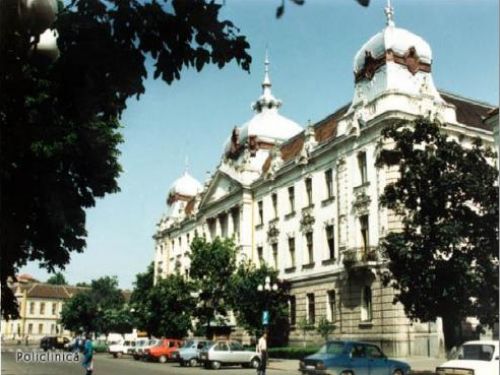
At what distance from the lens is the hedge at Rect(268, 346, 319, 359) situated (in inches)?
1383

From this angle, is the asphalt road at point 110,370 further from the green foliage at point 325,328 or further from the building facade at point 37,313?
the building facade at point 37,313

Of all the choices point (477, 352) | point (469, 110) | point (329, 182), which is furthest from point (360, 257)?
point (477, 352)

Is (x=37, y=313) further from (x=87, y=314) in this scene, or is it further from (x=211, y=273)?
(x=211, y=273)

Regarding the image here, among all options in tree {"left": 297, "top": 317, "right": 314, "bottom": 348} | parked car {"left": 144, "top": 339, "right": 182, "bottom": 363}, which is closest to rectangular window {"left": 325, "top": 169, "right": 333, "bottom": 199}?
tree {"left": 297, "top": 317, "right": 314, "bottom": 348}

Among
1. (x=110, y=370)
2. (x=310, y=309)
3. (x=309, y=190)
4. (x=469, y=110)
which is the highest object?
(x=469, y=110)

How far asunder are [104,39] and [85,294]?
9440 centimetres

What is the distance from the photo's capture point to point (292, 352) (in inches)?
1443

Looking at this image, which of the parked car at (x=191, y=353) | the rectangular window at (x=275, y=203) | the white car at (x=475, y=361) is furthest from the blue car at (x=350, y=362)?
the rectangular window at (x=275, y=203)

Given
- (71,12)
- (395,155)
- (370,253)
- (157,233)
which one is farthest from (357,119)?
(157,233)

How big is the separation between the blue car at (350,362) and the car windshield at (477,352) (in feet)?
11.3

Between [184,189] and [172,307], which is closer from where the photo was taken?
[172,307]

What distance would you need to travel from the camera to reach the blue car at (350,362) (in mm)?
19484

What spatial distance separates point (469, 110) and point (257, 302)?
18.2 m

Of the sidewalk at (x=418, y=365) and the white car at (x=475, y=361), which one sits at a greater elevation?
the white car at (x=475, y=361)
